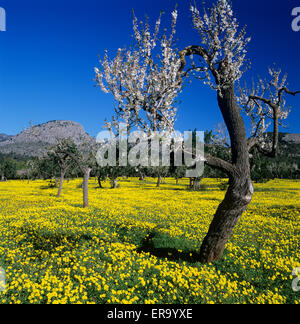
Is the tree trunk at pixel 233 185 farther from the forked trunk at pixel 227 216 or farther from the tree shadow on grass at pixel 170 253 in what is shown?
the tree shadow on grass at pixel 170 253

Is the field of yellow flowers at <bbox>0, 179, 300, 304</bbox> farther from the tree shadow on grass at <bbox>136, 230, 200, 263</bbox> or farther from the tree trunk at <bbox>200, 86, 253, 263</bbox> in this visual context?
the tree trunk at <bbox>200, 86, 253, 263</bbox>

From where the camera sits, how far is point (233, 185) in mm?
7281

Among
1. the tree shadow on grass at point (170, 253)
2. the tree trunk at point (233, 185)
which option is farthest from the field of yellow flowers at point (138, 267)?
the tree trunk at point (233, 185)

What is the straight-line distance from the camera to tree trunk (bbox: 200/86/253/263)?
7.22 metres

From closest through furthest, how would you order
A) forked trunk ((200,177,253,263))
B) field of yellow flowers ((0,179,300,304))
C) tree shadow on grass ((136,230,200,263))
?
field of yellow flowers ((0,179,300,304)) → forked trunk ((200,177,253,263)) → tree shadow on grass ((136,230,200,263))

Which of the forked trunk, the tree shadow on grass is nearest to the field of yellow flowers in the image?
the tree shadow on grass

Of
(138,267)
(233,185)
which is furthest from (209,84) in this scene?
(138,267)

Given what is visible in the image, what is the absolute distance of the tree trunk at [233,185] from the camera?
7223 millimetres

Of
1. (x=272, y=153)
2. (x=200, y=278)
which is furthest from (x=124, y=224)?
(x=272, y=153)

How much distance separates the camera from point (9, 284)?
6.50 m

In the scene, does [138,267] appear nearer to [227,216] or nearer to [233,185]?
[227,216]

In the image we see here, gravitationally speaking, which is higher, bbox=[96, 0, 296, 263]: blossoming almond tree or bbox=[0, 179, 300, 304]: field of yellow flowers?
bbox=[96, 0, 296, 263]: blossoming almond tree
